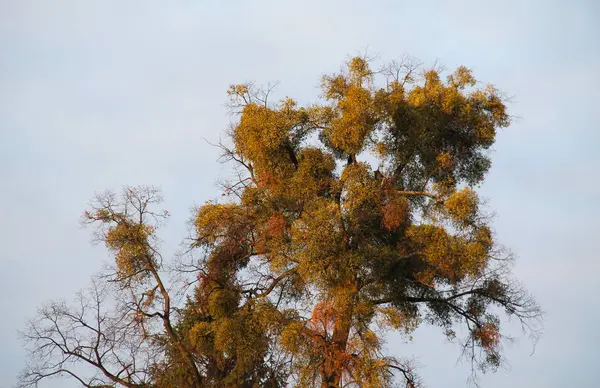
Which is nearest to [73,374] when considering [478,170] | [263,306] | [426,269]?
[263,306]

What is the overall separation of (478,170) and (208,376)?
9.98 meters

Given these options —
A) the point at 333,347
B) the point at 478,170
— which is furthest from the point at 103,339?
the point at 478,170

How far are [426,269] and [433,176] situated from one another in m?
2.83

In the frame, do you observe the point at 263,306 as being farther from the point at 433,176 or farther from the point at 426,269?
the point at 433,176

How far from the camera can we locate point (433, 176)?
82.1ft

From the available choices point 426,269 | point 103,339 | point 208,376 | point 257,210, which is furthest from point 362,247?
point 103,339

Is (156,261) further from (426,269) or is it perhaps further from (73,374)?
(426,269)

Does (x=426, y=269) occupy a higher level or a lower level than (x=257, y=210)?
lower

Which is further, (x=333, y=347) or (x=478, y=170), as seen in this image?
(x=478, y=170)

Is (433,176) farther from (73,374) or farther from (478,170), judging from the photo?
(73,374)

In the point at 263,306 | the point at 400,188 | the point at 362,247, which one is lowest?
the point at 263,306

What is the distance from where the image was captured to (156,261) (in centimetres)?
2544

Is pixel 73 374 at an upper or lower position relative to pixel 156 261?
lower

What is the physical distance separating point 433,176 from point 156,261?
850 cm
